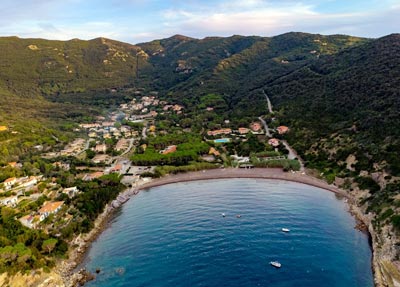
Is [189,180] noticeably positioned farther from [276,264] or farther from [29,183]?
[276,264]

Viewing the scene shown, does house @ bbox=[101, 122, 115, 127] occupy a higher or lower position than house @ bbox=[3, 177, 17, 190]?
lower

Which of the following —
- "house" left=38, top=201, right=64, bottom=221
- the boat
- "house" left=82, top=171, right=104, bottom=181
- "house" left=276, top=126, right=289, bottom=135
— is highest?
"house" left=276, top=126, right=289, bottom=135

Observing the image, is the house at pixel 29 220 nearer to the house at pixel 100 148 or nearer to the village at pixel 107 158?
the village at pixel 107 158

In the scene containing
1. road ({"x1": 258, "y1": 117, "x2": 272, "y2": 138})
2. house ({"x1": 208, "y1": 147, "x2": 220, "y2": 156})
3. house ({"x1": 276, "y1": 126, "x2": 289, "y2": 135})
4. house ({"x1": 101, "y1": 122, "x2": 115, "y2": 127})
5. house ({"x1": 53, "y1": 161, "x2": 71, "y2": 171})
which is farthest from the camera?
house ({"x1": 101, "y1": 122, "x2": 115, "y2": 127})

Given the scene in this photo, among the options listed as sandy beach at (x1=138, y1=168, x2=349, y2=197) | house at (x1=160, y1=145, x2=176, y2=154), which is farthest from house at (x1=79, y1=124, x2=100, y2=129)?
sandy beach at (x1=138, y1=168, x2=349, y2=197)

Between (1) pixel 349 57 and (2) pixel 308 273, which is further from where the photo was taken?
(1) pixel 349 57

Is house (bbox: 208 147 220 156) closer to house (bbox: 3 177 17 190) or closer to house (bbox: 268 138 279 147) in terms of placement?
house (bbox: 268 138 279 147)

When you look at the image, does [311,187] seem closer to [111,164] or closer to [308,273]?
[308,273]

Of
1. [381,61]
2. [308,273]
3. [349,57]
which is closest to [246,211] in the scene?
[308,273]

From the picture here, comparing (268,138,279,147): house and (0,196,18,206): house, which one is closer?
(0,196,18,206): house
